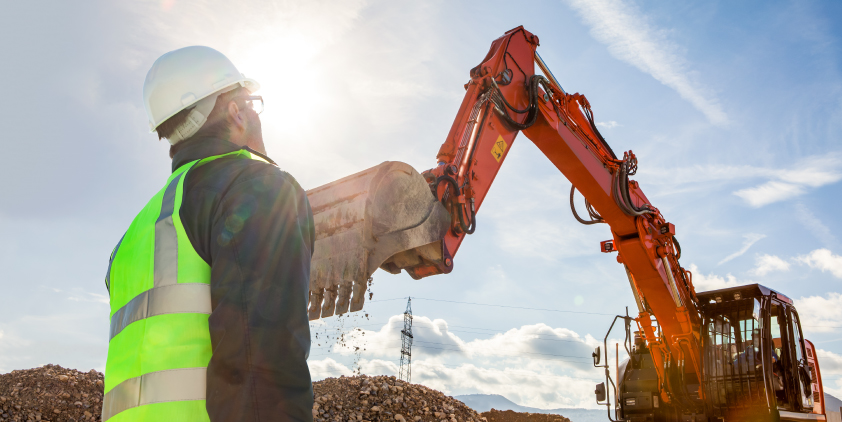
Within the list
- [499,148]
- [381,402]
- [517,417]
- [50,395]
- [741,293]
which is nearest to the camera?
[499,148]

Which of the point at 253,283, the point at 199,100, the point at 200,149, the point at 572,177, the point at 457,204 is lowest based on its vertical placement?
the point at 253,283

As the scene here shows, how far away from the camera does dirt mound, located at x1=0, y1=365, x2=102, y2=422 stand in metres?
11.0

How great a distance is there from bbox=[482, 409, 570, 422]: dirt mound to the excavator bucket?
39.7 ft

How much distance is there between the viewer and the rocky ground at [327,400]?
1033 centimetres

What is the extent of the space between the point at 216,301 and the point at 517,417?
15.4 meters

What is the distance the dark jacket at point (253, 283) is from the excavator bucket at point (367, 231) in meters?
2.10

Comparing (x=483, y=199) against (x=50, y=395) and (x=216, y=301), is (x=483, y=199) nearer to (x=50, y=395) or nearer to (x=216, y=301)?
(x=216, y=301)

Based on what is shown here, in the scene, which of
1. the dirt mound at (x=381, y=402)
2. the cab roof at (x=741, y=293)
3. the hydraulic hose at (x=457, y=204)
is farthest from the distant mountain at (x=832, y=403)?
the hydraulic hose at (x=457, y=204)

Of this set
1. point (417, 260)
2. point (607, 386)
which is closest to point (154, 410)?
point (417, 260)

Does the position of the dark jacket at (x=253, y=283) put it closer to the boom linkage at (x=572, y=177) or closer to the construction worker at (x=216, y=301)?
the construction worker at (x=216, y=301)

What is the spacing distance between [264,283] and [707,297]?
810 cm

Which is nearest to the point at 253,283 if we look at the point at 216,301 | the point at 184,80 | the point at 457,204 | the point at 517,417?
the point at 216,301

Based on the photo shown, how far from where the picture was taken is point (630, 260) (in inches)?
318

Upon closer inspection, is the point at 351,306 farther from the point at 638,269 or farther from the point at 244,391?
the point at 638,269
